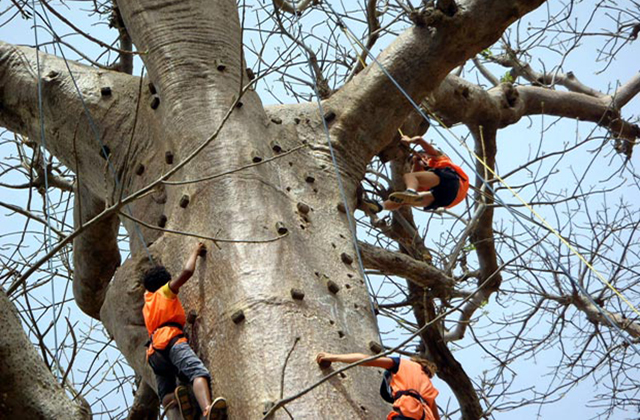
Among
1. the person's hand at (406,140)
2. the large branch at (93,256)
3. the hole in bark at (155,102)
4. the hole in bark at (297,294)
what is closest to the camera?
the hole in bark at (297,294)

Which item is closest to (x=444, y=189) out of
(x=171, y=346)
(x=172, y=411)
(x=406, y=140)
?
(x=406, y=140)

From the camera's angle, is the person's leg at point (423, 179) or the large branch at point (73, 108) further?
the person's leg at point (423, 179)

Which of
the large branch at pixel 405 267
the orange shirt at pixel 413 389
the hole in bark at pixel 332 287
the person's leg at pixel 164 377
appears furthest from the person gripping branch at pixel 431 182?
the person's leg at pixel 164 377

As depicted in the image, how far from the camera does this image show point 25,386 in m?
2.73

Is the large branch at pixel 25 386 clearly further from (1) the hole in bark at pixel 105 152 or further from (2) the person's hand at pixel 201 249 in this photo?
(1) the hole in bark at pixel 105 152

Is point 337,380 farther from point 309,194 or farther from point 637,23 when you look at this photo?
point 637,23

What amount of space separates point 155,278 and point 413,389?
1.22 metres

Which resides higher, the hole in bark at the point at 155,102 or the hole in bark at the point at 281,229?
the hole in bark at the point at 155,102

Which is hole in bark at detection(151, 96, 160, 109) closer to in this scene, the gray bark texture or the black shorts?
the gray bark texture

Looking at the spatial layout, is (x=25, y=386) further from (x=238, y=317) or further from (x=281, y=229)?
(x=281, y=229)

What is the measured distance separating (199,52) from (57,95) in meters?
0.84

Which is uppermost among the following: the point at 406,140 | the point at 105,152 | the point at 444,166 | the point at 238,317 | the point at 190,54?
the point at 444,166

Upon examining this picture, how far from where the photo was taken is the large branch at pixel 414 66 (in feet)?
15.9

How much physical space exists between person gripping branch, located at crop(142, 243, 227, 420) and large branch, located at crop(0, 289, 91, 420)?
31.5 inches
